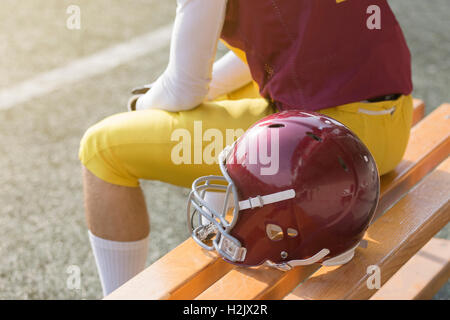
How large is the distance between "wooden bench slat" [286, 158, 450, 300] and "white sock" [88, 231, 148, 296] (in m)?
0.74

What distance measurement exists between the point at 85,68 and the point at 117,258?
2.69 metres

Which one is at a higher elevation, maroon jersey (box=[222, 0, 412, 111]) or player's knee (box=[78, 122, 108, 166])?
maroon jersey (box=[222, 0, 412, 111])

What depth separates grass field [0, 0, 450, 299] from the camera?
295 cm

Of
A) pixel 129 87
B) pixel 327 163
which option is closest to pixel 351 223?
pixel 327 163

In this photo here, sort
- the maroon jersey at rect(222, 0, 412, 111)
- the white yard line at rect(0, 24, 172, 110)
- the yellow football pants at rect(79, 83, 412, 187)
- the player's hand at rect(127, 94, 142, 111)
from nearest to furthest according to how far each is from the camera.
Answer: the maroon jersey at rect(222, 0, 412, 111)
the yellow football pants at rect(79, 83, 412, 187)
the player's hand at rect(127, 94, 142, 111)
the white yard line at rect(0, 24, 172, 110)

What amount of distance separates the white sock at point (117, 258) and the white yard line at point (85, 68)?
222 cm

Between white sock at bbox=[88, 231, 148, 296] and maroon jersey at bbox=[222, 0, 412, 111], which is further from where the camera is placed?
white sock at bbox=[88, 231, 148, 296]

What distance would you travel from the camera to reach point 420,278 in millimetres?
2281

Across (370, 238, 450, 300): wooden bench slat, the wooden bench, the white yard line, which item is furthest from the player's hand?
the white yard line

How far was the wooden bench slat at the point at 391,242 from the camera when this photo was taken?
1780 mm

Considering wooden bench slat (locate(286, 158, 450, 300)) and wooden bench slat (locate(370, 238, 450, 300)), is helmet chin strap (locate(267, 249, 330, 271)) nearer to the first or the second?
wooden bench slat (locate(286, 158, 450, 300))

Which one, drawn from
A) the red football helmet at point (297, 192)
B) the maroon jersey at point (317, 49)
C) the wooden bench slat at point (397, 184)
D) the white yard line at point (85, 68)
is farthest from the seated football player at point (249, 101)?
the white yard line at point (85, 68)

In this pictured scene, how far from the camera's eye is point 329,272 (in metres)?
1.85

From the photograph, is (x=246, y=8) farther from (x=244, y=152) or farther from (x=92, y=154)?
(x=92, y=154)
